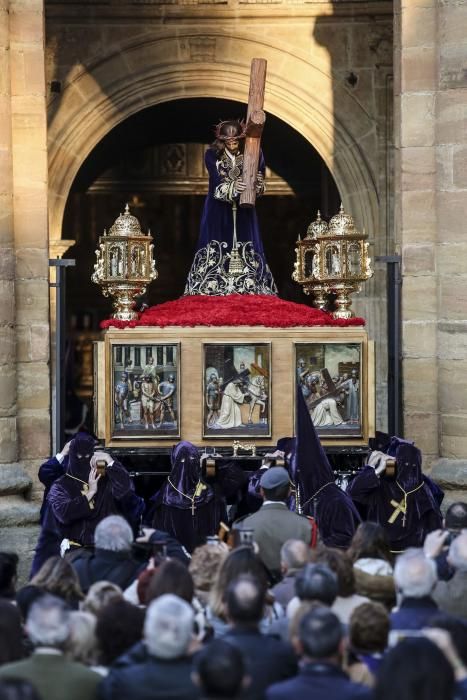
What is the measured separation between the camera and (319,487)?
10273 mm

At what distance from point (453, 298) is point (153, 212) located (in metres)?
10.8

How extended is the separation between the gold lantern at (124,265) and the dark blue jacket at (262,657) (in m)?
6.17

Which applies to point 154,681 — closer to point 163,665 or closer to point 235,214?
point 163,665

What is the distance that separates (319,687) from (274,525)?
113 inches

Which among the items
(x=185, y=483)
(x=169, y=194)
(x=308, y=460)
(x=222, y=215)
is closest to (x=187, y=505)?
(x=185, y=483)

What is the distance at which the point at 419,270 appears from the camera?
41.6ft

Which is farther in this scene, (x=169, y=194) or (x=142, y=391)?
(x=169, y=194)

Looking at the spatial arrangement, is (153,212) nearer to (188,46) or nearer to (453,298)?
(188,46)

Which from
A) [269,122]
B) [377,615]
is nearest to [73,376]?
[269,122]

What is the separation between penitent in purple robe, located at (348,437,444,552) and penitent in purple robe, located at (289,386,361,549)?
575 mm

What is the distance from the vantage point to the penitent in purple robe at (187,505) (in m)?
10.9

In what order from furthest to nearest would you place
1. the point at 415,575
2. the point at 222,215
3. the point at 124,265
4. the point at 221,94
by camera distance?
the point at 221,94 < the point at 222,215 < the point at 124,265 < the point at 415,575

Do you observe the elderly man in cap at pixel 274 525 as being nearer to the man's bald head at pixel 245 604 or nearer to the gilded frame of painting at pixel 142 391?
the man's bald head at pixel 245 604

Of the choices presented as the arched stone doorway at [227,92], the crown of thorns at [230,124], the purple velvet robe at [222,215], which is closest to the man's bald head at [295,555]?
the purple velvet robe at [222,215]
